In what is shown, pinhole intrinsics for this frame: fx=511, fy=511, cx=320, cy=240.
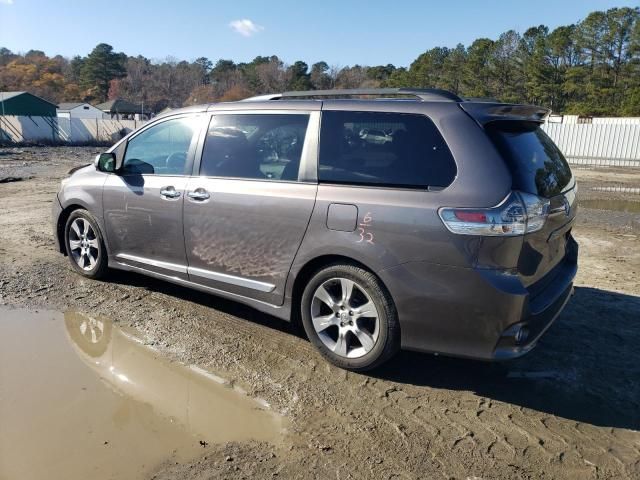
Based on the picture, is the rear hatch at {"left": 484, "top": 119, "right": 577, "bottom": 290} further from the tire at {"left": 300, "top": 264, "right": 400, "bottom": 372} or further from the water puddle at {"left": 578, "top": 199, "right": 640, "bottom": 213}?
the water puddle at {"left": 578, "top": 199, "right": 640, "bottom": 213}

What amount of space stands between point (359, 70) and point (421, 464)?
276ft

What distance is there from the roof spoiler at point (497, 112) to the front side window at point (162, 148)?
2.44 meters

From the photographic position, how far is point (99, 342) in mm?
4211

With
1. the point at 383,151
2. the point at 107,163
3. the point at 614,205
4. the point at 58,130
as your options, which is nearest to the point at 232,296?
the point at 383,151

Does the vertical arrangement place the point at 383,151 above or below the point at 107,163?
above

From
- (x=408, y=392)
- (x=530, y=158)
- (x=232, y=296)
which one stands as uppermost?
(x=530, y=158)

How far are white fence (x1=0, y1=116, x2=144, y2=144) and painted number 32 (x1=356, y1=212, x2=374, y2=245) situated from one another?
34574mm

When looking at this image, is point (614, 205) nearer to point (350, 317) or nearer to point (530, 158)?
point (530, 158)

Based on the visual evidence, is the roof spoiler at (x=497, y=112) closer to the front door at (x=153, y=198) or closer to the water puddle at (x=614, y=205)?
the front door at (x=153, y=198)

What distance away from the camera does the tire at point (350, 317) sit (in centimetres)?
348

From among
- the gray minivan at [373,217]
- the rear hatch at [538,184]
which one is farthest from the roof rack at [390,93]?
the rear hatch at [538,184]

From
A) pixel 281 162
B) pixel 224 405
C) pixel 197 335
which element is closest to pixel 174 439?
pixel 224 405

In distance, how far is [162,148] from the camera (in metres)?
4.90

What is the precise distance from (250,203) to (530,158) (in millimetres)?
2087
